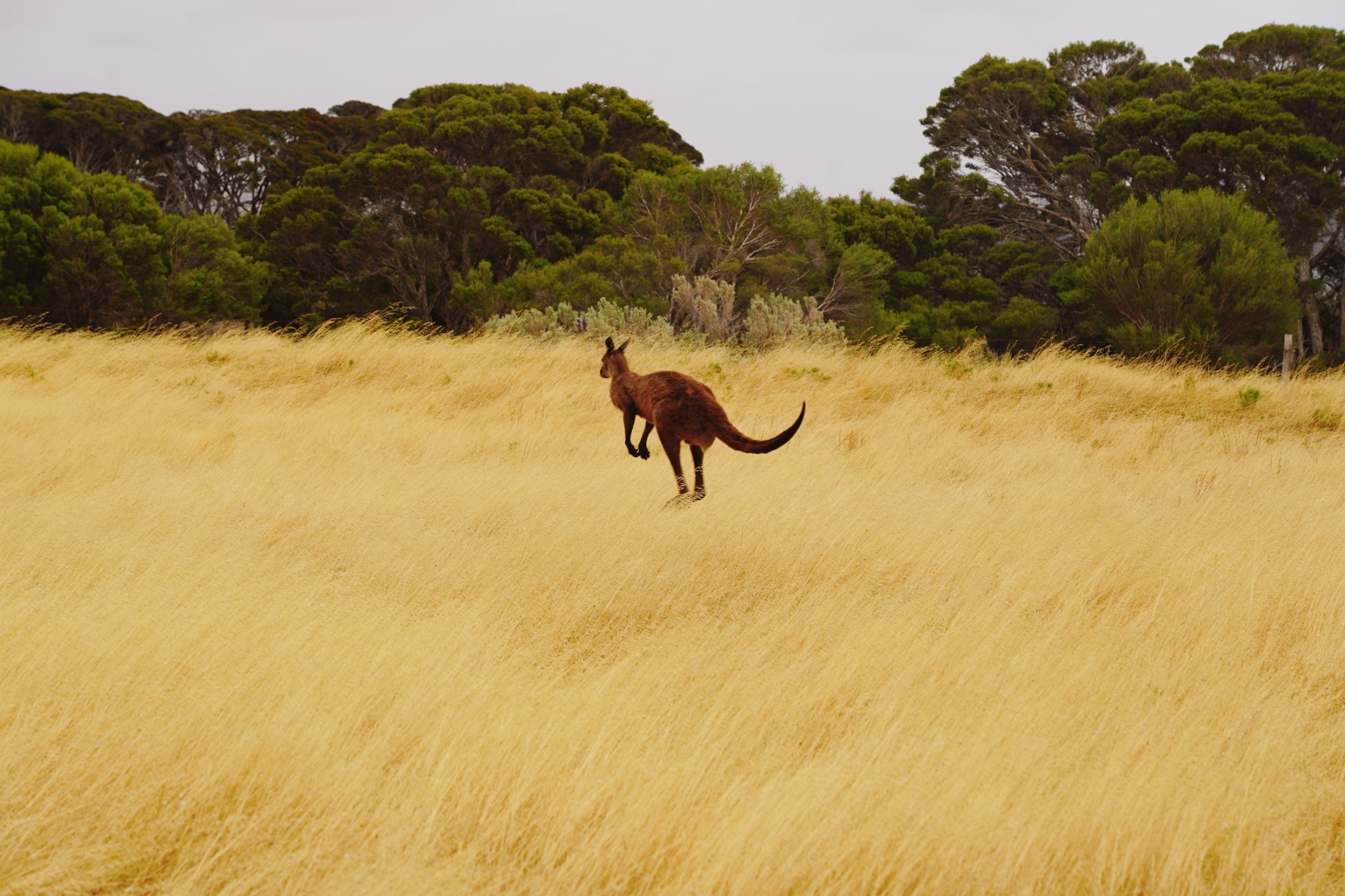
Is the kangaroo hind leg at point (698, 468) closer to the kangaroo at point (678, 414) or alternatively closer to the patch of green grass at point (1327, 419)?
the kangaroo at point (678, 414)

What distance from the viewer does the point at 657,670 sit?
4.12 m

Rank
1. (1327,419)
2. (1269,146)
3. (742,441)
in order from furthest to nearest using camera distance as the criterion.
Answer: (1269,146) → (1327,419) → (742,441)

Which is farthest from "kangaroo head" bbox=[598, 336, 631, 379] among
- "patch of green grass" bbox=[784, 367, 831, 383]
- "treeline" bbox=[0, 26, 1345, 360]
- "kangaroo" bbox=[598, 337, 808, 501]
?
"treeline" bbox=[0, 26, 1345, 360]

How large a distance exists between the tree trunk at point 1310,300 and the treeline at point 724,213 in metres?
0.10

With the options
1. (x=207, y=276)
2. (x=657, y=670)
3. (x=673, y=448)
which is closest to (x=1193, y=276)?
(x=673, y=448)

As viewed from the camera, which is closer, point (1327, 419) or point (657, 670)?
point (657, 670)

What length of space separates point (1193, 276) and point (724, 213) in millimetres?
11202

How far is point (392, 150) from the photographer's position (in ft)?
85.5

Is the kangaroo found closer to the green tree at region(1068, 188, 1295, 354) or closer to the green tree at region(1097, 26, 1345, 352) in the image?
the green tree at region(1068, 188, 1295, 354)

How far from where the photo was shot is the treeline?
72.8 feet

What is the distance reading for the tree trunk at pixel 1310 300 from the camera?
2758 centimetres

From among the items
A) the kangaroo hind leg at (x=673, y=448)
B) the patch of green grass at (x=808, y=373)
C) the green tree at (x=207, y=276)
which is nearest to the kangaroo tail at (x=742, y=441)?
the kangaroo hind leg at (x=673, y=448)

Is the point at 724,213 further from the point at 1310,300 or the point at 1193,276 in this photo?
the point at 1310,300

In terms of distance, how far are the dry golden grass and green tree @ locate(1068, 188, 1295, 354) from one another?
1568 cm
